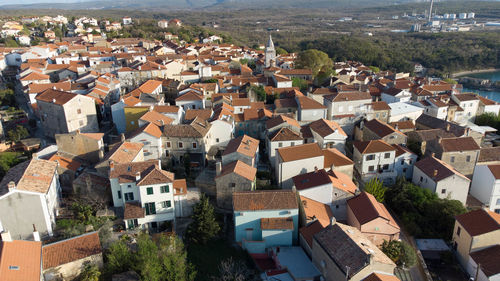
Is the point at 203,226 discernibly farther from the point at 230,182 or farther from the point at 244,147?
the point at 244,147

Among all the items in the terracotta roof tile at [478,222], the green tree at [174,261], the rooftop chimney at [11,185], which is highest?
the rooftop chimney at [11,185]

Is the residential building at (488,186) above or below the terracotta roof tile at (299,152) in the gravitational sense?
below

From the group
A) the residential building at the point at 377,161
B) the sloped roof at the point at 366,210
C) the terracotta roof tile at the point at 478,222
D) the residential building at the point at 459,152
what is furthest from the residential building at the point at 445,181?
the sloped roof at the point at 366,210

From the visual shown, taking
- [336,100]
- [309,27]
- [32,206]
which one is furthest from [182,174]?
[309,27]

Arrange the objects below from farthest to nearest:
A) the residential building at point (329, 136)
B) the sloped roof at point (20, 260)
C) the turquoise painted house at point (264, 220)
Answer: the residential building at point (329, 136), the turquoise painted house at point (264, 220), the sloped roof at point (20, 260)

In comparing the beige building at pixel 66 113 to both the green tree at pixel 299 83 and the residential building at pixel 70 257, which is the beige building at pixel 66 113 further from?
the green tree at pixel 299 83

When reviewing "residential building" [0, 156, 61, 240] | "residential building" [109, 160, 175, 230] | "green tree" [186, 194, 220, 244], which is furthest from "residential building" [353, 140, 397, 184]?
"residential building" [0, 156, 61, 240]

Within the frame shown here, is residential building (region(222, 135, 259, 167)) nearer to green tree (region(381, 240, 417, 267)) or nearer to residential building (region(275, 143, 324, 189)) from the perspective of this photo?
residential building (region(275, 143, 324, 189))
